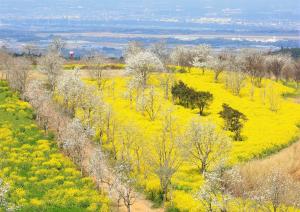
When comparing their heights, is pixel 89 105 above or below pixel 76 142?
above

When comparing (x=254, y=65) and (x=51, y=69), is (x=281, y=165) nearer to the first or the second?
(x=51, y=69)

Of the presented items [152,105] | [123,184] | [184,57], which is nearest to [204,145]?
[123,184]

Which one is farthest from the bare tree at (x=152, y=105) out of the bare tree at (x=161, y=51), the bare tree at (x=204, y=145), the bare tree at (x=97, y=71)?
the bare tree at (x=161, y=51)

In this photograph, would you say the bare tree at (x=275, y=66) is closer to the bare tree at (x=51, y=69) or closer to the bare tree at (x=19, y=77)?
the bare tree at (x=51, y=69)

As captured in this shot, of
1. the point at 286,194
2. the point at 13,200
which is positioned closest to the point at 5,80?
the point at 13,200

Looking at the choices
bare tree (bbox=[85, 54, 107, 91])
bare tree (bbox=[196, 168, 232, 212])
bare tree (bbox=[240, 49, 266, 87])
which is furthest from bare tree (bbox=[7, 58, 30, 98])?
bare tree (bbox=[196, 168, 232, 212])

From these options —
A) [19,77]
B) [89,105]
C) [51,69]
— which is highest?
[51,69]
